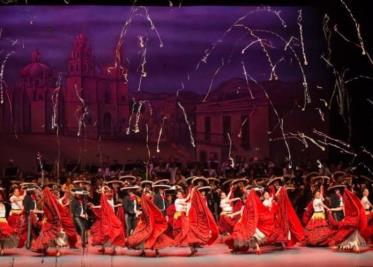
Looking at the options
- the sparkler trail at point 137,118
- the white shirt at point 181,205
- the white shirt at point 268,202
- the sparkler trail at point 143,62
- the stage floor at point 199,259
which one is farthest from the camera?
the sparkler trail at point 137,118

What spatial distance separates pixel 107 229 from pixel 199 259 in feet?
5.27

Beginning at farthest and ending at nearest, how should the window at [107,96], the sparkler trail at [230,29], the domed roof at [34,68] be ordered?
the window at [107,96]
the sparkler trail at [230,29]
the domed roof at [34,68]

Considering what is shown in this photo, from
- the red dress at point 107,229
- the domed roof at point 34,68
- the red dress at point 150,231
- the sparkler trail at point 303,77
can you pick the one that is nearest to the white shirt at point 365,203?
the red dress at point 150,231

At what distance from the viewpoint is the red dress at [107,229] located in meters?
11.8

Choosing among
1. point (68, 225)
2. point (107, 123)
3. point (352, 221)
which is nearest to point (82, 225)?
point (68, 225)

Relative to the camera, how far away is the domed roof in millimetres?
17969

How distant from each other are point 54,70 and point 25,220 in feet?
21.6

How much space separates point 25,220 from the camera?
40.3 ft

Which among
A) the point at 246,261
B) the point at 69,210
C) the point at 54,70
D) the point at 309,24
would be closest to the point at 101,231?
the point at 69,210

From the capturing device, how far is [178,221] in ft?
39.0

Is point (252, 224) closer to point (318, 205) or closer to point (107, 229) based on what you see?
point (318, 205)

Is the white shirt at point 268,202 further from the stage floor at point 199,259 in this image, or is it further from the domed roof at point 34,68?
the domed roof at point 34,68

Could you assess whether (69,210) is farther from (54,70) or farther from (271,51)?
(271,51)

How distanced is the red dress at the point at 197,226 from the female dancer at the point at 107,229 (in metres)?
0.94
